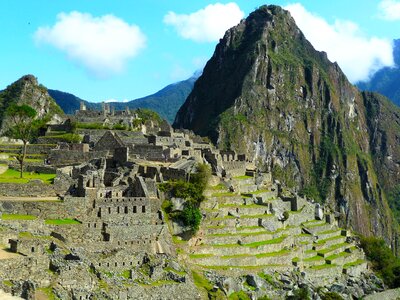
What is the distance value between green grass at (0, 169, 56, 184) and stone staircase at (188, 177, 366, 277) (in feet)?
36.7

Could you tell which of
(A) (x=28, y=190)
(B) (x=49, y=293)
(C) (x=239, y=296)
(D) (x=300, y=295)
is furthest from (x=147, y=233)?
(D) (x=300, y=295)

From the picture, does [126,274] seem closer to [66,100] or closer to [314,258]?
[314,258]

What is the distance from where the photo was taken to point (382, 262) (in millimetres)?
71375

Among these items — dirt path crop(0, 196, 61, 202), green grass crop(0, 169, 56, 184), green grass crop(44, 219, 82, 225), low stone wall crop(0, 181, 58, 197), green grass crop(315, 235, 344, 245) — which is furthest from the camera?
green grass crop(315, 235, 344, 245)

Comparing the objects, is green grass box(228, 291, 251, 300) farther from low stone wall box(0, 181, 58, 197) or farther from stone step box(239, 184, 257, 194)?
stone step box(239, 184, 257, 194)

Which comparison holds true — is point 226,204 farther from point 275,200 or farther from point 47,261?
point 47,261

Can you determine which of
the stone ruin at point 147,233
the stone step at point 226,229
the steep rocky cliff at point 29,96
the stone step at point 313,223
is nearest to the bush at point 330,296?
the stone ruin at point 147,233

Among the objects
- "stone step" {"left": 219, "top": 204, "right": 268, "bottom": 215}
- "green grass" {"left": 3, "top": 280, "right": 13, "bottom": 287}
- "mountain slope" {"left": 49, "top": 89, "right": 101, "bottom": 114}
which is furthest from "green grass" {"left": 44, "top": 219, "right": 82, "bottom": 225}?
"mountain slope" {"left": 49, "top": 89, "right": 101, "bottom": 114}

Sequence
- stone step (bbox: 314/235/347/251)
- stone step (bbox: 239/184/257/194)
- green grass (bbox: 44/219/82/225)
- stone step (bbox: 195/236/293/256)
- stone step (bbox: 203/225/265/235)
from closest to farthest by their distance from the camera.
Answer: green grass (bbox: 44/219/82/225)
stone step (bbox: 195/236/293/256)
stone step (bbox: 203/225/265/235)
stone step (bbox: 239/184/257/194)
stone step (bbox: 314/235/347/251)

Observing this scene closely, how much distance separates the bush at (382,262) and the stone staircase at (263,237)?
11.4 feet

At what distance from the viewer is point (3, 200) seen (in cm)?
3194

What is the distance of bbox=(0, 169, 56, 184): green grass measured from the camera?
122 feet

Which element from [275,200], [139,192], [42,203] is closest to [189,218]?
[139,192]

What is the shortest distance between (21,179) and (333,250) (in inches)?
1440
